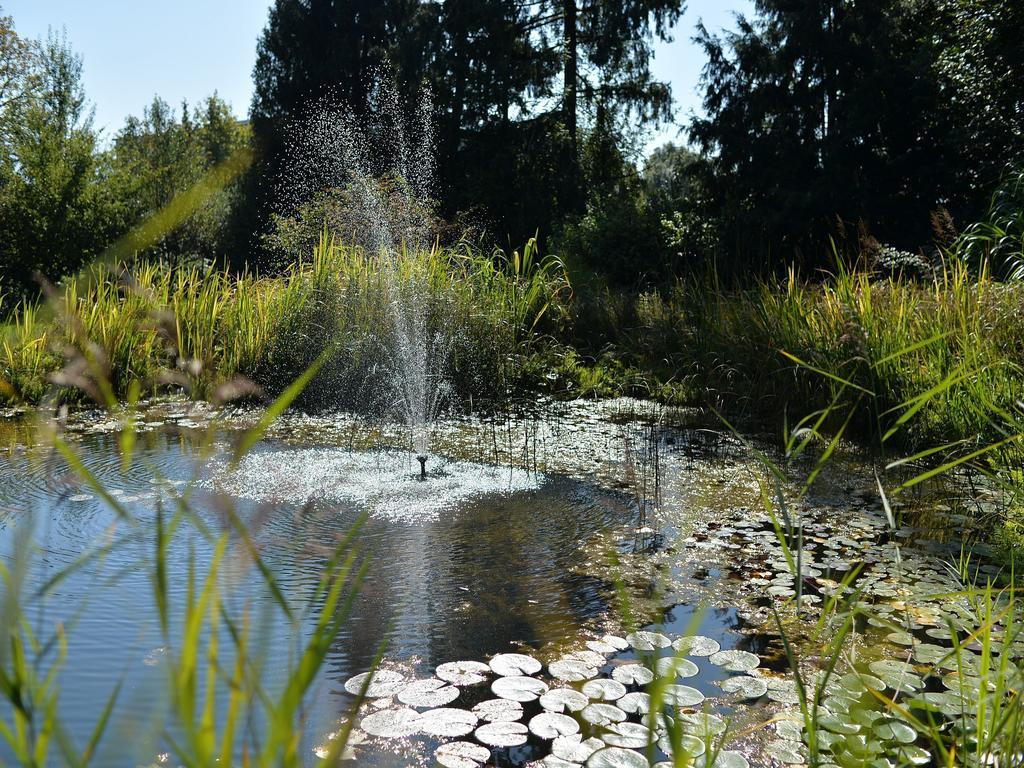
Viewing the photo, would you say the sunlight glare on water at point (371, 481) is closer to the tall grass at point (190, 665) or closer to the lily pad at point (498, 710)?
the tall grass at point (190, 665)

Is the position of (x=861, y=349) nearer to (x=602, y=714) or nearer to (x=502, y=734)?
(x=602, y=714)

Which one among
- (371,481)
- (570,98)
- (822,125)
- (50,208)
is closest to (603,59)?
(570,98)

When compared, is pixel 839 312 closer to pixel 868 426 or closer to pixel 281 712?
pixel 868 426

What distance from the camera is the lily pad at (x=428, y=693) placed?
7.85ft

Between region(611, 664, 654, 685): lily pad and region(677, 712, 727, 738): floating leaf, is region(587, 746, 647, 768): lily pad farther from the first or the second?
region(611, 664, 654, 685): lily pad

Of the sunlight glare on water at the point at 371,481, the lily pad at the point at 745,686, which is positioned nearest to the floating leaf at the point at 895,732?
the lily pad at the point at 745,686

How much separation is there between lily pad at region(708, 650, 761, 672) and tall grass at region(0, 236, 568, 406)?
528cm

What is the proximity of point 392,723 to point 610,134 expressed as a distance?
2033 cm

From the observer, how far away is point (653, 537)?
4.03m

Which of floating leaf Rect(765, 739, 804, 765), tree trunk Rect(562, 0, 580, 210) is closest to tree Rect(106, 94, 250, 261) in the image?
tree trunk Rect(562, 0, 580, 210)

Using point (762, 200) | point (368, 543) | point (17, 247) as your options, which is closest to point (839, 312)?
point (368, 543)

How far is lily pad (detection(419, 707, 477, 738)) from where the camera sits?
2.23 meters

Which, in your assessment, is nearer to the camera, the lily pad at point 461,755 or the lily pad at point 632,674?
the lily pad at point 461,755

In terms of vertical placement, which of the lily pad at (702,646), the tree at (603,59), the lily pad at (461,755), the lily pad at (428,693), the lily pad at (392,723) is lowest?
the lily pad at (461,755)
